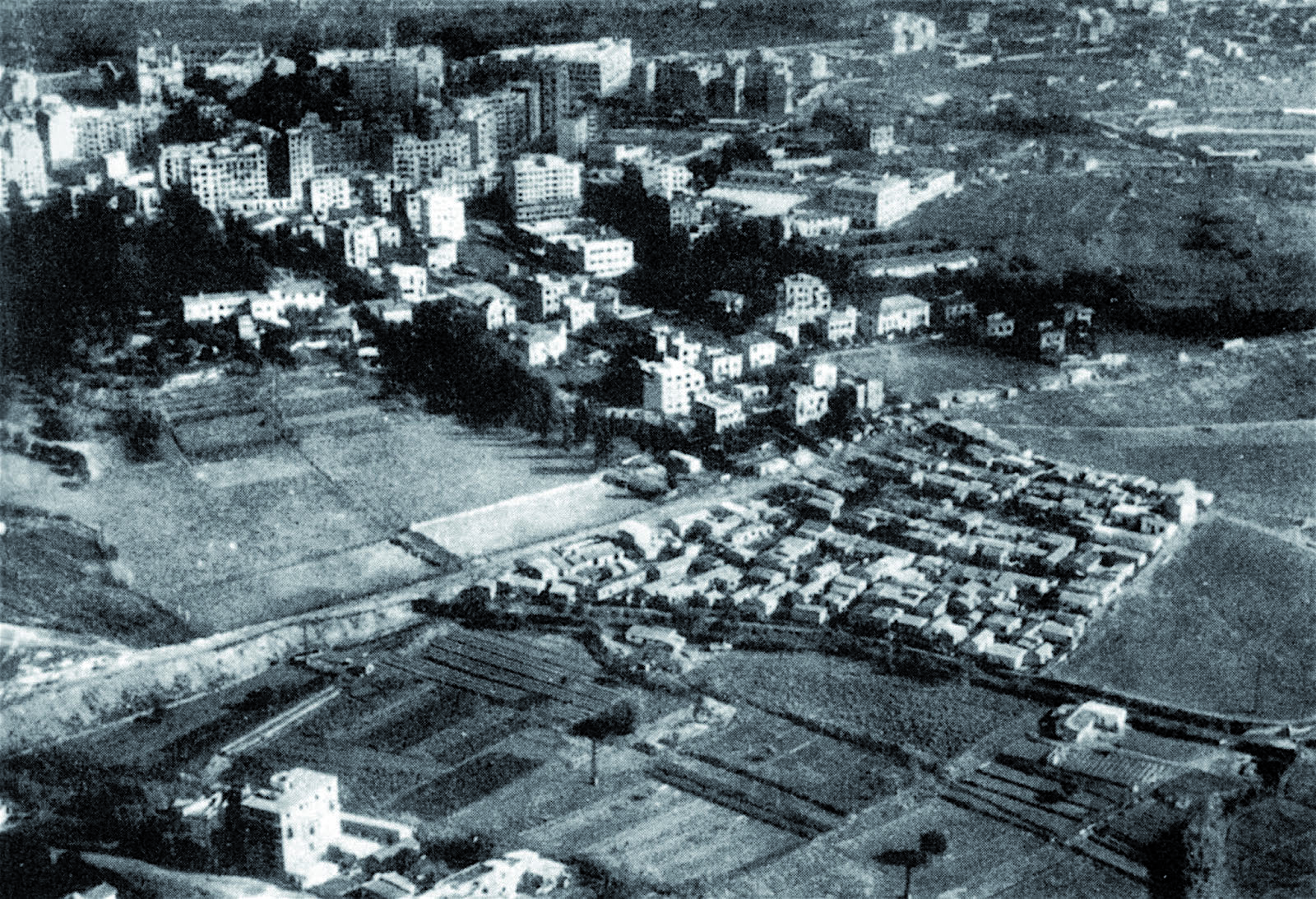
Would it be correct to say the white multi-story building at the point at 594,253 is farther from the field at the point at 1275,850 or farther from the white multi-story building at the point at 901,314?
the field at the point at 1275,850

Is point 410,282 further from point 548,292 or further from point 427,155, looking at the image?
point 427,155

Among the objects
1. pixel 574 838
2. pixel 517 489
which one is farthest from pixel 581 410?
pixel 574 838

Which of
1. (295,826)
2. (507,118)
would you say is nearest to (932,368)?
(507,118)

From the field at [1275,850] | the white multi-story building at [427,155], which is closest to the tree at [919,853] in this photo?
the field at [1275,850]

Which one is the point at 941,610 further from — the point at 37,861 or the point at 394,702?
the point at 37,861

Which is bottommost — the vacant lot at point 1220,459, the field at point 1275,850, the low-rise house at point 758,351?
the field at point 1275,850

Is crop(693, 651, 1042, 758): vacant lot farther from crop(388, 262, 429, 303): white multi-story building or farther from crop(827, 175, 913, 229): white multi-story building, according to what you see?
crop(827, 175, 913, 229): white multi-story building
